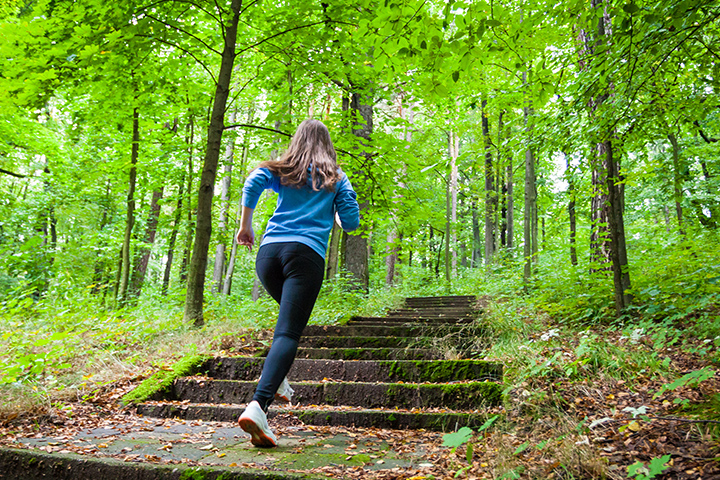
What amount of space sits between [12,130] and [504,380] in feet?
40.3

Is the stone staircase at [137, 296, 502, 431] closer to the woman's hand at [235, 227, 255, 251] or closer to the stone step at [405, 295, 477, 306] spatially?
the woman's hand at [235, 227, 255, 251]

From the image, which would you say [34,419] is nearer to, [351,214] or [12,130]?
[351,214]

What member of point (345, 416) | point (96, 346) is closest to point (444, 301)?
point (96, 346)

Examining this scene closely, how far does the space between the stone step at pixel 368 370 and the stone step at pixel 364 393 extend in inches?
13.0

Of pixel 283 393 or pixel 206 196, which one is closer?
pixel 283 393

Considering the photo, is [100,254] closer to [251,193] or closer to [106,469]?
[251,193]

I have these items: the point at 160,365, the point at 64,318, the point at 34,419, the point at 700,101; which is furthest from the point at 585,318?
the point at 64,318

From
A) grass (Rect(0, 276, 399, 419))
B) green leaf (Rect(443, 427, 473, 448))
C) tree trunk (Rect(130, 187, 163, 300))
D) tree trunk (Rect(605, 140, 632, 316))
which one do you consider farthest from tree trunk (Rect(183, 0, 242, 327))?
tree trunk (Rect(130, 187, 163, 300))

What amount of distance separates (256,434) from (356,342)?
2579 mm

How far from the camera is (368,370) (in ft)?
12.8

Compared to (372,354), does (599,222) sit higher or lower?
higher

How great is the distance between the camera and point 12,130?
1002cm

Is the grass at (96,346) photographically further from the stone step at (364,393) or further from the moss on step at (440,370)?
the moss on step at (440,370)

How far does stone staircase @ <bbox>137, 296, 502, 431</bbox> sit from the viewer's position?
309cm
